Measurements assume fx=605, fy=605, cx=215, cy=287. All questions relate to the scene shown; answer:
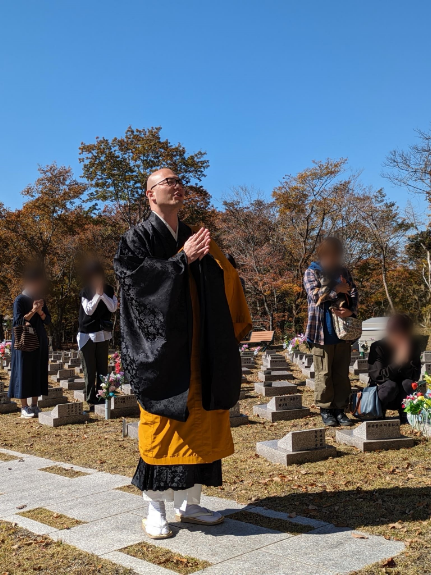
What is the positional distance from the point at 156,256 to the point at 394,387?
13.2ft

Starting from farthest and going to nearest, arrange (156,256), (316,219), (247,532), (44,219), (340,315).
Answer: (44,219) → (316,219) → (340,315) → (156,256) → (247,532)

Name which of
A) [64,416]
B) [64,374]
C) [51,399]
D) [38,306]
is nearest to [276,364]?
[64,374]

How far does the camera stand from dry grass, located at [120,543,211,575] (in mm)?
3055

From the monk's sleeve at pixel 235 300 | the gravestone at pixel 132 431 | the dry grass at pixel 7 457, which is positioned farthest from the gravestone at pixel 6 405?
the monk's sleeve at pixel 235 300

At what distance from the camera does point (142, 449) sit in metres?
3.64

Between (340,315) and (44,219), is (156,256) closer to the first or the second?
(340,315)

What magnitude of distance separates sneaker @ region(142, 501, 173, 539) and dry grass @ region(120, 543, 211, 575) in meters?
0.10

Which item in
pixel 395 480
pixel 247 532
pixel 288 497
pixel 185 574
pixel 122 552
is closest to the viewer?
pixel 185 574

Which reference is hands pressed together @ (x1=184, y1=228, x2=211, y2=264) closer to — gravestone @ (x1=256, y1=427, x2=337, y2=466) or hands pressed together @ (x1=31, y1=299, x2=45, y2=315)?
gravestone @ (x1=256, y1=427, x2=337, y2=466)

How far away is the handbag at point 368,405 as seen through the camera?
269 inches

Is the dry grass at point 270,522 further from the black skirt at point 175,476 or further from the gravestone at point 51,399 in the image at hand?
the gravestone at point 51,399

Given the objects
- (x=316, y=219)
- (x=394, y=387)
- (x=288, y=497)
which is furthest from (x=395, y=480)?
(x=316, y=219)

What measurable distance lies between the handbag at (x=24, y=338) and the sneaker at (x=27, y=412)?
36.5 inches

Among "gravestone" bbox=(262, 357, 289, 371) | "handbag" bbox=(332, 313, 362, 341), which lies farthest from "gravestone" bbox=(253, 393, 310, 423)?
"gravestone" bbox=(262, 357, 289, 371)
